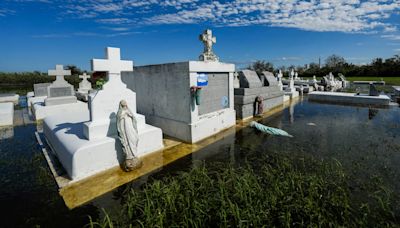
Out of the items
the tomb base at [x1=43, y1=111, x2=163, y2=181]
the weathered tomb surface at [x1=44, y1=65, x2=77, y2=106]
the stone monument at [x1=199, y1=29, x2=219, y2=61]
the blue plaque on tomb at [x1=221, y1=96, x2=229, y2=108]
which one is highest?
the stone monument at [x1=199, y1=29, x2=219, y2=61]

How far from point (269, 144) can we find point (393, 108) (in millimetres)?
11056

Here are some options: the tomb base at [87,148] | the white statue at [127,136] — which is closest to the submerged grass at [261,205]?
the white statue at [127,136]

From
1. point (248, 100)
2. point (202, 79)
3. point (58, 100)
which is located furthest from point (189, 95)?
point (58, 100)

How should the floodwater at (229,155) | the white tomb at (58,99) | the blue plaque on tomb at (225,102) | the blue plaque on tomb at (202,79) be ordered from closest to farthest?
the floodwater at (229,155) < the blue plaque on tomb at (202,79) < the blue plaque on tomb at (225,102) < the white tomb at (58,99)

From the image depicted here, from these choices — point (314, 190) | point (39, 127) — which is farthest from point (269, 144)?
point (39, 127)

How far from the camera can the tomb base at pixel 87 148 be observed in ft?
15.9

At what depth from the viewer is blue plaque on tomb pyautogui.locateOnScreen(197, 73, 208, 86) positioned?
764cm

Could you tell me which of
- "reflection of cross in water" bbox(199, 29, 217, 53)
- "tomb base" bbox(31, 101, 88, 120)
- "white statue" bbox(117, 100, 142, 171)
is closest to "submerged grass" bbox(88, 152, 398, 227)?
"white statue" bbox(117, 100, 142, 171)

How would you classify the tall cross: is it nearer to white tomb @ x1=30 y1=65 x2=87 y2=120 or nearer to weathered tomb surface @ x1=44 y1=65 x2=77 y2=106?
white tomb @ x1=30 y1=65 x2=87 y2=120

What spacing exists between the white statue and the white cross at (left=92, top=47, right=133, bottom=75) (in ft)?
3.65

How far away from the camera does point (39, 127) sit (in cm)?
948

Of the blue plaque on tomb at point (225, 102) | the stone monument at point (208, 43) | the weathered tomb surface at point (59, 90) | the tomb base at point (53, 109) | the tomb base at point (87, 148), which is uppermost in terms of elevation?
the stone monument at point (208, 43)

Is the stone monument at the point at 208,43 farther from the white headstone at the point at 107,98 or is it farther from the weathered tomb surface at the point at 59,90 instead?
the weathered tomb surface at the point at 59,90

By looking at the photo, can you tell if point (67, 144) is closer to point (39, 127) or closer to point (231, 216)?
point (231, 216)
